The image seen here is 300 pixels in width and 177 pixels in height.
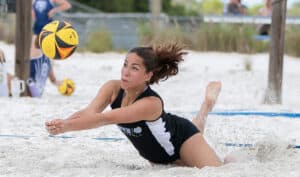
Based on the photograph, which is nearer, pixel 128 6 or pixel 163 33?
pixel 163 33

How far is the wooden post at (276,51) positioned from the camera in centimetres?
789

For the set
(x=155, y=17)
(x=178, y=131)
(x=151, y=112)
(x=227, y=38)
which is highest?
(x=151, y=112)

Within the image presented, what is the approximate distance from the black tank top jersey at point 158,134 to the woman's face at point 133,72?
110 millimetres

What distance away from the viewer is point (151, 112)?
4344 millimetres

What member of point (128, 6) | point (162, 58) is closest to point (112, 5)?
point (128, 6)

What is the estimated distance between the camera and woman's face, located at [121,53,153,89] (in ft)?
14.1

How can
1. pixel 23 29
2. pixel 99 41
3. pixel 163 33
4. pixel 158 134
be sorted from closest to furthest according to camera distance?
pixel 158 134 → pixel 23 29 → pixel 163 33 → pixel 99 41

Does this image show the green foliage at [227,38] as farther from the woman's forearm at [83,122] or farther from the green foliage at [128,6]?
the green foliage at [128,6]

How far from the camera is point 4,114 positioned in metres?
6.77

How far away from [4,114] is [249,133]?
231cm

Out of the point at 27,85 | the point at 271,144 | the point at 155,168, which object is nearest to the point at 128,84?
the point at 155,168

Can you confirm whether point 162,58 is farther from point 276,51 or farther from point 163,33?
point 163,33

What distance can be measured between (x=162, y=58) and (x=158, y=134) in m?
0.47

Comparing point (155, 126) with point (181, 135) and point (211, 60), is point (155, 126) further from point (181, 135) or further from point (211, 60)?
point (211, 60)
